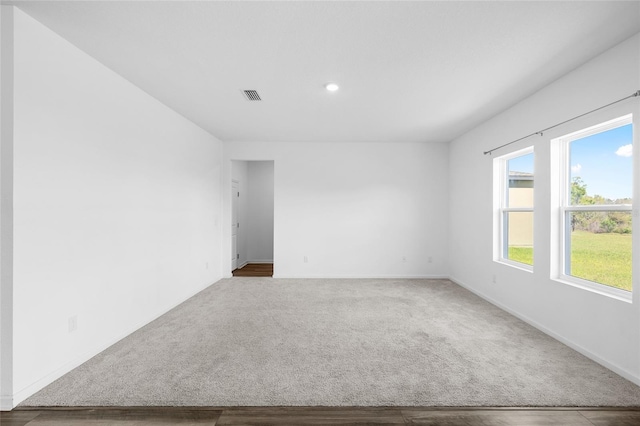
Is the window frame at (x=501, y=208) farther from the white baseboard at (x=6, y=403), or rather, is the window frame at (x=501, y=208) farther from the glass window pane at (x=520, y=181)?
the white baseboard at (x=6, y=403)

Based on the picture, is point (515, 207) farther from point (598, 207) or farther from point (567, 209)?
point (598, 207)

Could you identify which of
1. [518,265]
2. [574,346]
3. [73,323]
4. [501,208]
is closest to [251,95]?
[73,323]

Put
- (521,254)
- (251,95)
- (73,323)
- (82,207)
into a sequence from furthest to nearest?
(521,254) < (251,95) < (82,207) < (73,323)

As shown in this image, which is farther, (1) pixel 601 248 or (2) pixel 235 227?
(2) pixel 235 227

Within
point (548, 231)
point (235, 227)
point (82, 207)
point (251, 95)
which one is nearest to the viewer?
point (82, 207)

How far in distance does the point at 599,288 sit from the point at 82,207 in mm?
4635

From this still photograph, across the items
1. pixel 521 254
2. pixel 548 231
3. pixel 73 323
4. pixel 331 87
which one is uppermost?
pixel 331 87

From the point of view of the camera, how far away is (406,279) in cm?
576

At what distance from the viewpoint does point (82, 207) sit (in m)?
2.53

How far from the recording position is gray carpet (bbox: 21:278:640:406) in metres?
2.04

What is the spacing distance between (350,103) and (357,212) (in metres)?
2.61

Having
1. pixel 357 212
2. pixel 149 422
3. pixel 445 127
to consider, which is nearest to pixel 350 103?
pixel 445 127

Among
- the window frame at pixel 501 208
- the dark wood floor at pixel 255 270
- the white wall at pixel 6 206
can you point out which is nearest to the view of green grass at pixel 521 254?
the window frame at pixel 501 208

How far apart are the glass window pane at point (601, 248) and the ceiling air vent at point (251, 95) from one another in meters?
3.63
